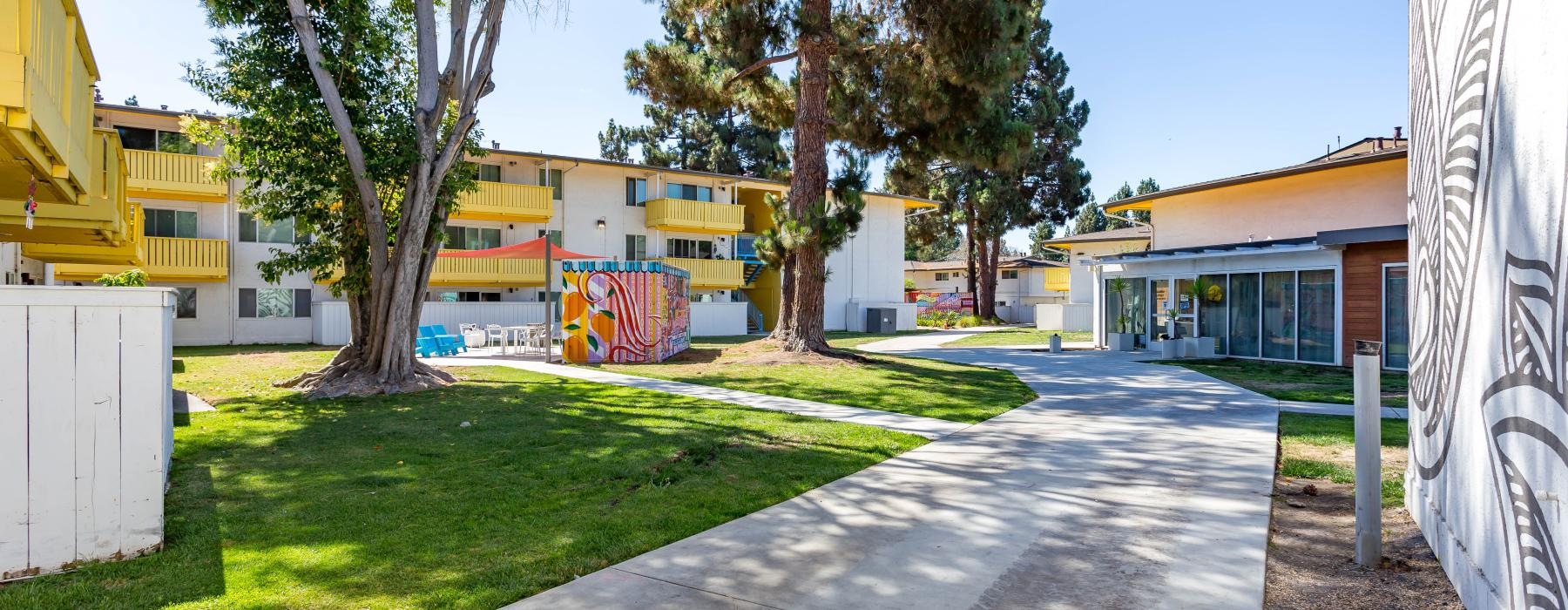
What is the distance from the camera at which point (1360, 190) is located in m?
21.4

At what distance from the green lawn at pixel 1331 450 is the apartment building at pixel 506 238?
17.1 m

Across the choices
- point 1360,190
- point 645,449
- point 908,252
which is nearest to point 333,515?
point 645,449

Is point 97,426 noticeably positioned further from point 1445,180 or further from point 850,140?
point 850,140

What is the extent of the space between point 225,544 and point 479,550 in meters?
1.51

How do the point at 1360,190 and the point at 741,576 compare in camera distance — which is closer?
the point at 741,576

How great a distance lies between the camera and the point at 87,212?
9.79 meters

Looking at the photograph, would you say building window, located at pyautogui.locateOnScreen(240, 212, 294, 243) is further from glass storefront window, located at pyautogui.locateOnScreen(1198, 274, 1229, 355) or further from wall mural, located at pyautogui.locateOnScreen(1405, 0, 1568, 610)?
wall mural, located at pyautogui.locateOnScreen(1405, 0, 1568, 610)

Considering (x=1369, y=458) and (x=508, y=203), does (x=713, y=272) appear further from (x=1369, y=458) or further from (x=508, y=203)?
(x=1369, y=458)

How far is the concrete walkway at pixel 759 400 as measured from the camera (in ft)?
32.6

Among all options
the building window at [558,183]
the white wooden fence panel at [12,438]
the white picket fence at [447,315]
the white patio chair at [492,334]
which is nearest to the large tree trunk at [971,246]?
the building window at [558,183]

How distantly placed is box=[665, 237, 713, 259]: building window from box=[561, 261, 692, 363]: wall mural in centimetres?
1663

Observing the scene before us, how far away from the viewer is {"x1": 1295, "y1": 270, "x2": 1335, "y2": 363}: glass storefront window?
19297mm

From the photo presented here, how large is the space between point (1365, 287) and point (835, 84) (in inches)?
498

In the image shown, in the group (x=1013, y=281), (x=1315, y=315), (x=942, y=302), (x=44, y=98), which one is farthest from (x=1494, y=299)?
(x=1013, y=281)
